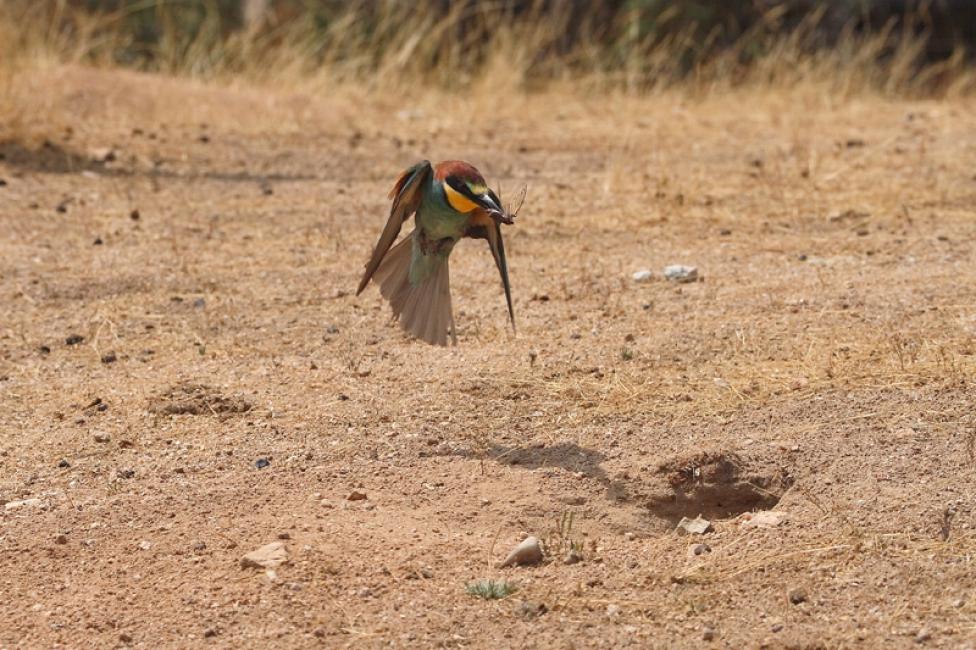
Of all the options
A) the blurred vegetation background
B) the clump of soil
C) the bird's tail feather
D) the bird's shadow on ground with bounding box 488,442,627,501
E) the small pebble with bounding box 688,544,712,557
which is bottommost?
the blurred vegetation background

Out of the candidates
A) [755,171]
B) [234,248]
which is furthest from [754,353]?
[755,171]

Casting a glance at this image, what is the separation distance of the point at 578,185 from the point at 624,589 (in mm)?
4735

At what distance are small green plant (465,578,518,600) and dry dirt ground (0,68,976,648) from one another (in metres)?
0.02

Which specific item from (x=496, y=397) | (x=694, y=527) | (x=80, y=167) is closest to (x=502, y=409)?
(x=496, y=397)

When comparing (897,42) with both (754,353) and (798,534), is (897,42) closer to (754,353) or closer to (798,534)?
(754,353)

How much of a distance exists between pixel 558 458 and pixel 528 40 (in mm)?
8836

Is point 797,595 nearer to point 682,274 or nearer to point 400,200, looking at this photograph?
point 400,200

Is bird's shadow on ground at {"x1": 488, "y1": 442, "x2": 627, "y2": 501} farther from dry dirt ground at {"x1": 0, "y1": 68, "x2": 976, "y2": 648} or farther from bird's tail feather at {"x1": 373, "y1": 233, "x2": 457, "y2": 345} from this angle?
bird's tail feather at {"x1": 373, "y1": 233, "x2": 457, "y2": 345}

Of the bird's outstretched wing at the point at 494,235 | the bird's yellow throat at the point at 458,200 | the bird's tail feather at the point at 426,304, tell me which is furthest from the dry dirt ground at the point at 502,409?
the bird's yellow throat at the point at 458,200

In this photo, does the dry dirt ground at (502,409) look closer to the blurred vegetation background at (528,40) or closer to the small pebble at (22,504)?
the small pebble at (22,504)

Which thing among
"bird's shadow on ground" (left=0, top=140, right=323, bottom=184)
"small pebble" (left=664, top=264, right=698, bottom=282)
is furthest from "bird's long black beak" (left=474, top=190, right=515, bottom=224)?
"bird's shadow on ground" (left=0, top=140, right=323, bottom=184)

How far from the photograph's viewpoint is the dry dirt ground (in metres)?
3.61

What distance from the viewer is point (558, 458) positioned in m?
4.45

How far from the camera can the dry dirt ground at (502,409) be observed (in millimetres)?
3607
